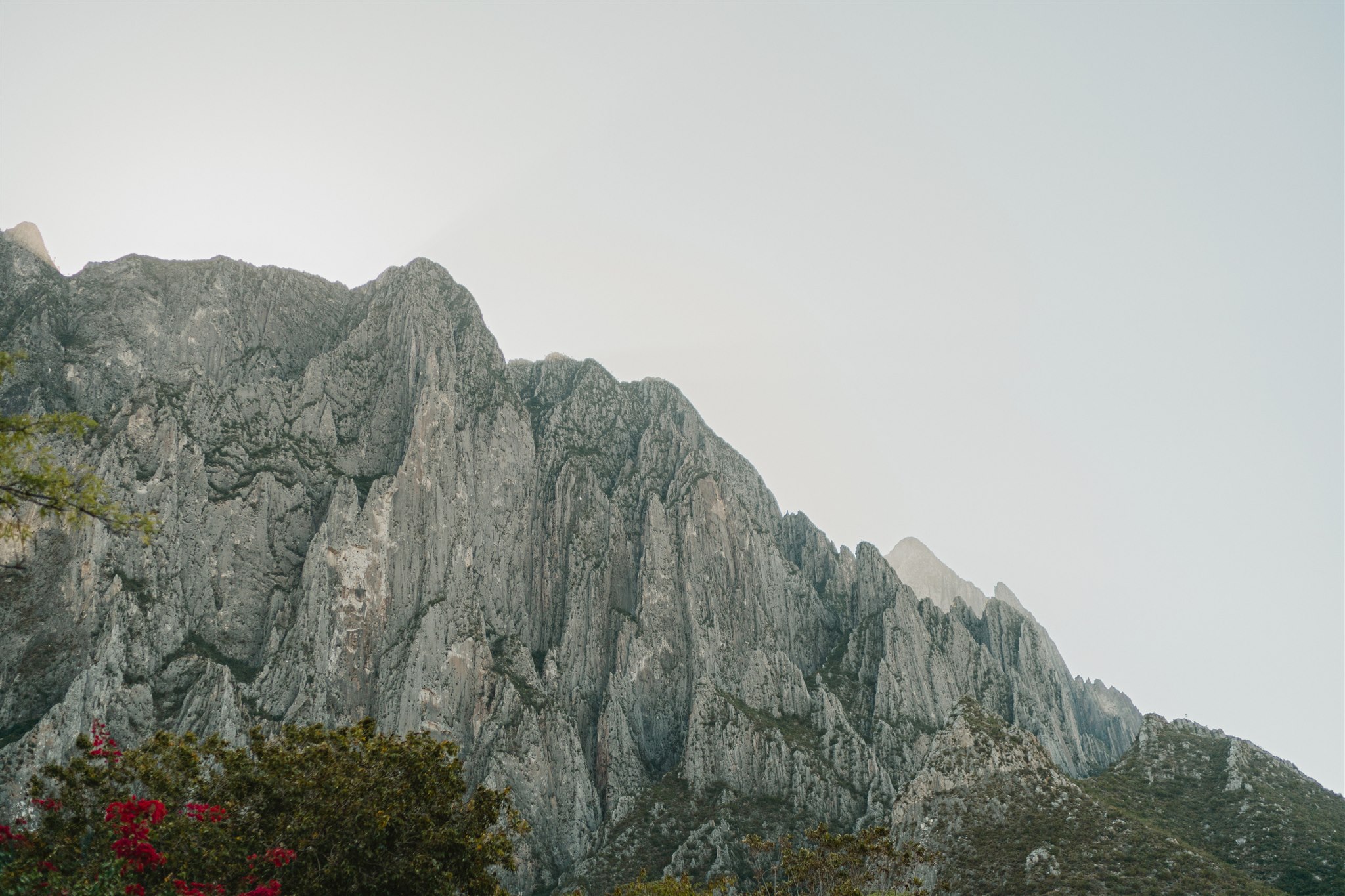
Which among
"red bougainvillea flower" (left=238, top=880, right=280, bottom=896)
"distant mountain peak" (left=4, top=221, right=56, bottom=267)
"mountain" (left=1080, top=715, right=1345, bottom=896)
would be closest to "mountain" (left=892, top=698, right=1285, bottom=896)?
"mountain" (left=1080, top=715, right=1345, bottom=896)

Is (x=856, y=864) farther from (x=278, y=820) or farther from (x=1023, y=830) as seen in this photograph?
(x=278, y=820)

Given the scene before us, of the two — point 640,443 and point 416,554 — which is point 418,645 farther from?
point 640,443

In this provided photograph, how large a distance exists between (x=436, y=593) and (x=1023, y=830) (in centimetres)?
9715

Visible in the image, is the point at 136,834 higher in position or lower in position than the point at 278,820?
lower

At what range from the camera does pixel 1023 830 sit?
83.0 m

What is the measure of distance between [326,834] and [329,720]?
89777 mm

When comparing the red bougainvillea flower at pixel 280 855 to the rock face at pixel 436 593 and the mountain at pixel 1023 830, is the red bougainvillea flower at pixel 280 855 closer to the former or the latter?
the mountain at pixel 1023 830

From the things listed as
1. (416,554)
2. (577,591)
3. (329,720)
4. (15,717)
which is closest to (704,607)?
(577,591)

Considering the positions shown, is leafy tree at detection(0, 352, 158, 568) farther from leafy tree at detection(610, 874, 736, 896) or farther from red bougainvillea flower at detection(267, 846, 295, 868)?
leafy tree at detection(610, 874, 736, 896)

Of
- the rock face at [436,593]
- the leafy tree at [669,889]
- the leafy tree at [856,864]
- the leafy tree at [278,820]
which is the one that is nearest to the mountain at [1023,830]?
the leafy tree at [856,864]

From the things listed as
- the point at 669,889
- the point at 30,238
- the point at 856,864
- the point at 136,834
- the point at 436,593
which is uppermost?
→ the point at 30,238

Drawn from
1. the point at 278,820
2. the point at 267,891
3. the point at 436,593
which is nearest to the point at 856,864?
the point at 278,820

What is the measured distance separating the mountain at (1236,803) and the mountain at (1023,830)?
5.49 meters

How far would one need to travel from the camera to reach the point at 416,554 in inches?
5497
